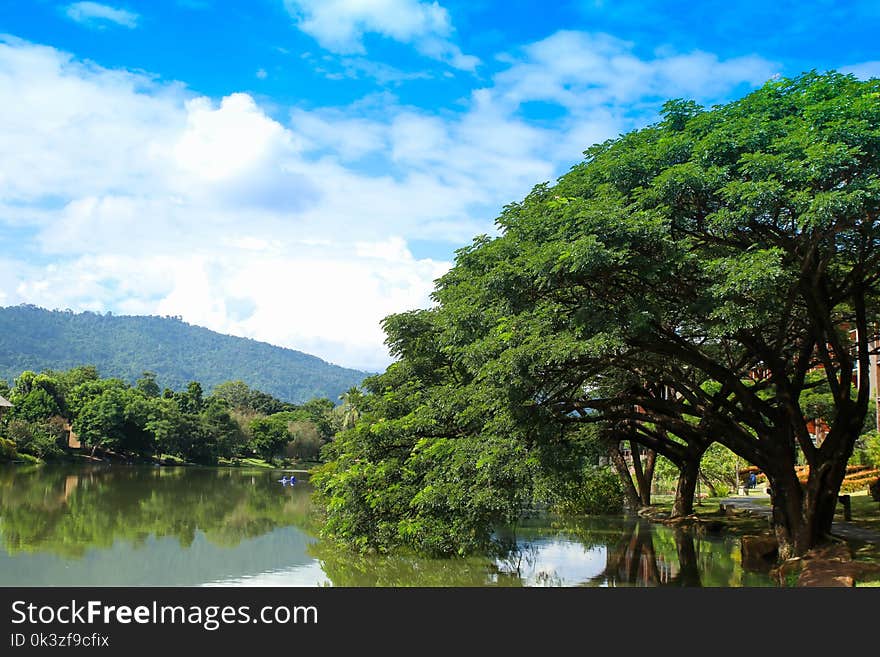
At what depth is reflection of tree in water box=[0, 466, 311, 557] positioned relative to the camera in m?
22.4

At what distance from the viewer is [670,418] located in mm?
19484

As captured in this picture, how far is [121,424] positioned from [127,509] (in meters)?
39.9

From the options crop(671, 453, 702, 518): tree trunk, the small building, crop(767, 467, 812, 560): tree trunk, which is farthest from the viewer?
the small building

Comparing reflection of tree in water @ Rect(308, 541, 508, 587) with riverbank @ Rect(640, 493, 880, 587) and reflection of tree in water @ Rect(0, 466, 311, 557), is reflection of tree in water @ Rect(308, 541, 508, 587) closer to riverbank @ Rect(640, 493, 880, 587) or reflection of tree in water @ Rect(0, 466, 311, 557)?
riverbank @ Rect(640, 493, 880, 587)

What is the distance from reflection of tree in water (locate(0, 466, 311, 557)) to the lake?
0.07 meters

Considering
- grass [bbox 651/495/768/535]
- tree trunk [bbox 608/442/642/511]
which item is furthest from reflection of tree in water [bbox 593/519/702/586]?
tree trunk [bbox 608/442/642/511]

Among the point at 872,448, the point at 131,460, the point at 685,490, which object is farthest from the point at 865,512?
the point at 131,460

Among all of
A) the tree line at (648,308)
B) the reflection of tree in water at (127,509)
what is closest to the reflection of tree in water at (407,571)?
the tree line at (648,308)

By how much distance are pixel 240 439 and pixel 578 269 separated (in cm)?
7228

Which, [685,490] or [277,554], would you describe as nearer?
[277,554]

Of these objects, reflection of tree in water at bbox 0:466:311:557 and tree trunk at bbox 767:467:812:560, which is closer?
tree trunk at bbox 767:467:812:560

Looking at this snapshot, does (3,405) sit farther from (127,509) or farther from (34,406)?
(127,509)

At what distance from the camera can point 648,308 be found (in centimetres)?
1271
